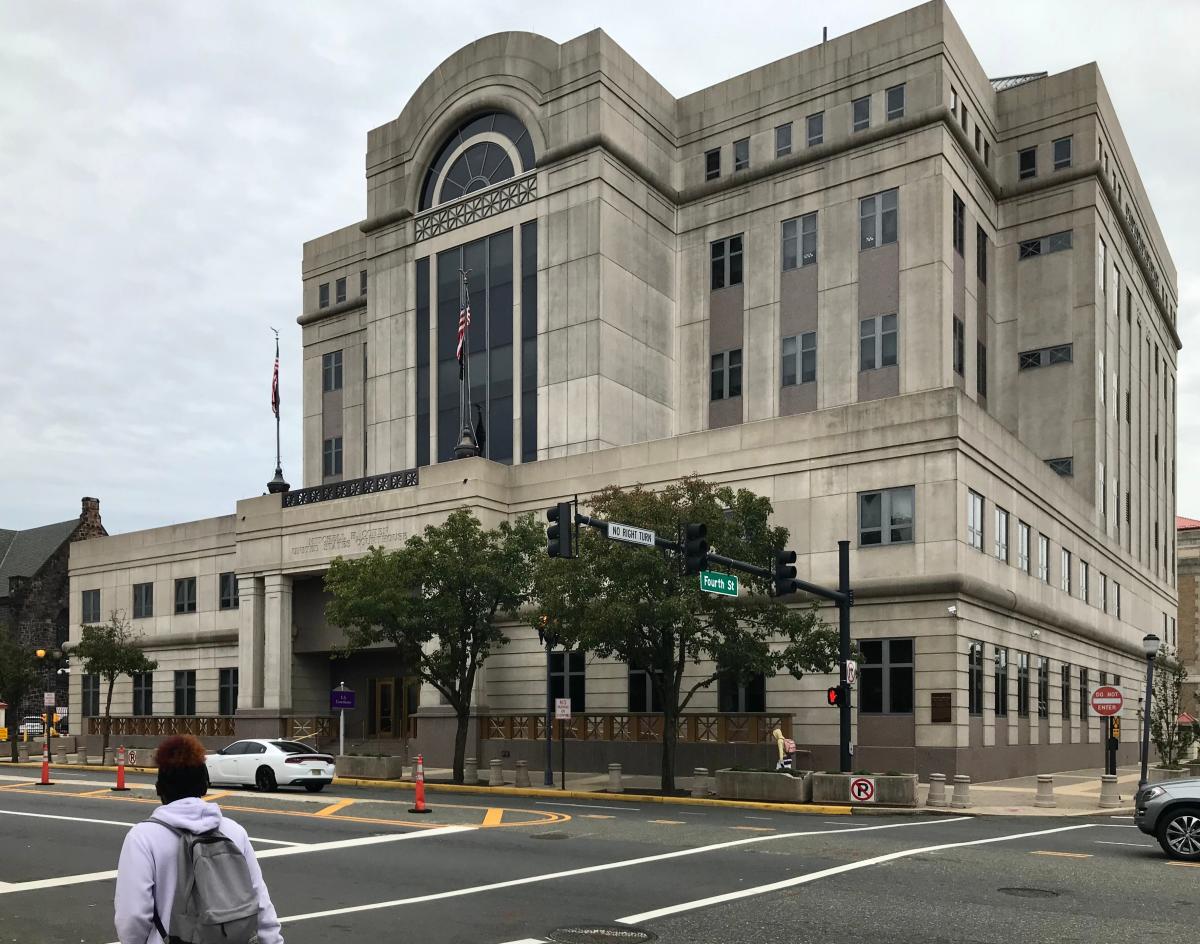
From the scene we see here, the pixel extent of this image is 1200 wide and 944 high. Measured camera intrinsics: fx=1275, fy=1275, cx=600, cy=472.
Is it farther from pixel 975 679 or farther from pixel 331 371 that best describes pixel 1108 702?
pixel 331 371

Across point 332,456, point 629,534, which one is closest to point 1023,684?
point 629,534

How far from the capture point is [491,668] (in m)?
43.6

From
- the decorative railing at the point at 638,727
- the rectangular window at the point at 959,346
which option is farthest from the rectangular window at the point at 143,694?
the rectangular window at the point at 959,346

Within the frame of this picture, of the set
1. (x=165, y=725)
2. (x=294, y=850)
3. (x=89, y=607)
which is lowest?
(x=165, y=725)

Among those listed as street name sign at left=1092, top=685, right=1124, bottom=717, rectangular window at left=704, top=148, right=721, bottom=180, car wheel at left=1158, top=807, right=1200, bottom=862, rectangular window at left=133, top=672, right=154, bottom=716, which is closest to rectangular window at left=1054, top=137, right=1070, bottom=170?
rectangular window at left=704, top=148, right=721, bottom=180

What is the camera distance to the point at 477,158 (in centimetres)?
5309

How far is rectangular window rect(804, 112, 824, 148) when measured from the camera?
1951 inches

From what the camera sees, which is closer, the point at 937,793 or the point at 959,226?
the point at 937,793

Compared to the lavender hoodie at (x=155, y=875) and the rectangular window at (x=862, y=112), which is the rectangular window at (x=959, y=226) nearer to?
the rectangular window at (x=862, y=112)

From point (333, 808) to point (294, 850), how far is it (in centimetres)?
738

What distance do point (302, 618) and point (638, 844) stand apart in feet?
107

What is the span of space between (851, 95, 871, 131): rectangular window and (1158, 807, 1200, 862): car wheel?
116 ft

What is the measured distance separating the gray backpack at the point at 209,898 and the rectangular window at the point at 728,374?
150 ft

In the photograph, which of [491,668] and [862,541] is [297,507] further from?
[862,541]
